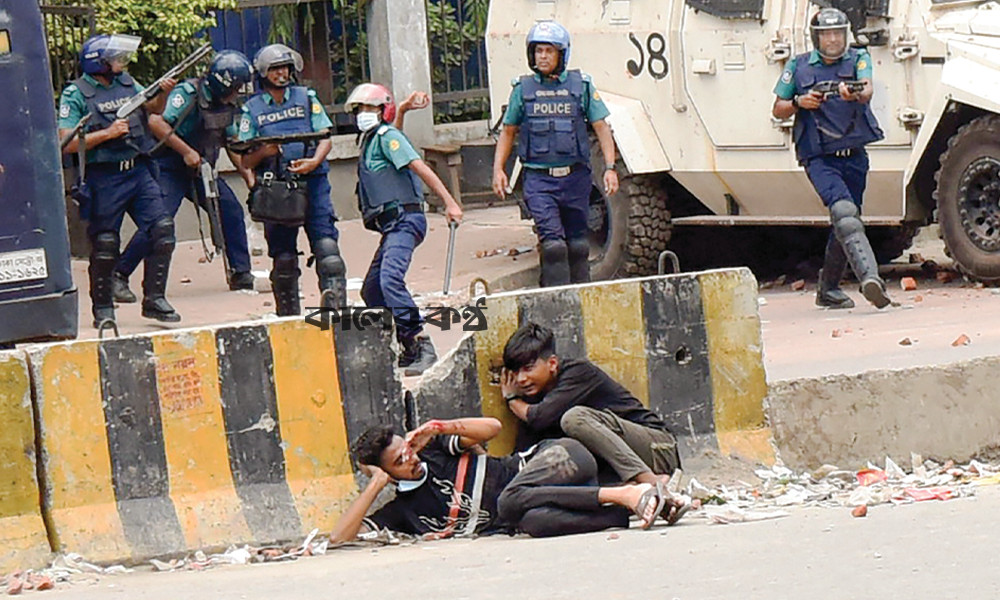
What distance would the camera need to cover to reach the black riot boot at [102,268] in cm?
1113

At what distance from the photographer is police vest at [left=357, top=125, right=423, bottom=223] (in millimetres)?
9695

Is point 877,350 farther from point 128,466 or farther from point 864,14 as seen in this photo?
point 128,466

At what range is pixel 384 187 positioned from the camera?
970 centimetres

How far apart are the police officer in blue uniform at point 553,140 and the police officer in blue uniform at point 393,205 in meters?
0.88

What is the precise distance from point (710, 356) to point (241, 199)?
28.4 feet

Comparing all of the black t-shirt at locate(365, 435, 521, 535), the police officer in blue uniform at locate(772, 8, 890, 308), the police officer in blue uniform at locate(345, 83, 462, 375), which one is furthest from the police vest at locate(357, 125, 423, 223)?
the black t-shirt at locate(365, 435, 521, 535)

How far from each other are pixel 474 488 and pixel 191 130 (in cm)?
541

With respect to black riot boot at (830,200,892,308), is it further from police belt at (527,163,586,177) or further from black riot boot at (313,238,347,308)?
black riot boot at (313,238,347,308)

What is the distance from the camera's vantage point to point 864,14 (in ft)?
37.9

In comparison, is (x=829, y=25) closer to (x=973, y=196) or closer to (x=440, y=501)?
(x=973, y=196)

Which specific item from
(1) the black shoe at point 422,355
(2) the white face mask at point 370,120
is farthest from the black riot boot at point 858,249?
(2) the white face mask at point 370,120

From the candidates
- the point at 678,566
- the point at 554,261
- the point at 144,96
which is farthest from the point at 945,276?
the point at 678,566

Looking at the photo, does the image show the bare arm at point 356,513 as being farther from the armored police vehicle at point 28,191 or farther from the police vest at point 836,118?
the police vest at point 836,118

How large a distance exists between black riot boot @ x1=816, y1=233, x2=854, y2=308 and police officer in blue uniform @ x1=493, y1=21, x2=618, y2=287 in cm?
133
